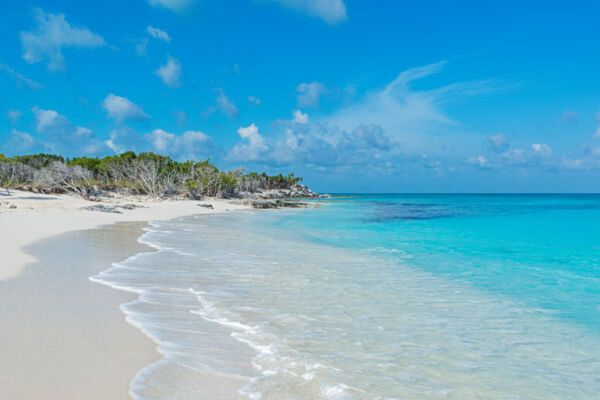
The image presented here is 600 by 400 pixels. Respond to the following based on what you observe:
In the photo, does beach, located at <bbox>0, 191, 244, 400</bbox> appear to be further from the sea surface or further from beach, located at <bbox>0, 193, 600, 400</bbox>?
the sea surface

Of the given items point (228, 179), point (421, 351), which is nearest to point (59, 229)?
point (421, 351)

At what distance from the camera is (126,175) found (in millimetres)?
54094

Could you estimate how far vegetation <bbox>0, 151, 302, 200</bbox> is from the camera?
3716 cm

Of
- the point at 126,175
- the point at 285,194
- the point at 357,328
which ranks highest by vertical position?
the point at 126,175

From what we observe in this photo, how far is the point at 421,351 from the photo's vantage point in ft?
13.1

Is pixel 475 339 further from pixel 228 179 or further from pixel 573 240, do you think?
pixel 228 179

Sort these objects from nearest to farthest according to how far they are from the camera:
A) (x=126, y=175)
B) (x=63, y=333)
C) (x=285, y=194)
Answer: (x=63, y=333)
(x=126, y=175)
(x=285, y=194)

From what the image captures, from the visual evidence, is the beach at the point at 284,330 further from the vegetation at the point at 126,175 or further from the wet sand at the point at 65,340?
the vegetation at the point at 126,175

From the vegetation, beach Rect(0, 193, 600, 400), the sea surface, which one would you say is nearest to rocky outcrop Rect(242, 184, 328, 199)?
the vegetation

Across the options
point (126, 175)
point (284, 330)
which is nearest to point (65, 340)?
point (284, 330)

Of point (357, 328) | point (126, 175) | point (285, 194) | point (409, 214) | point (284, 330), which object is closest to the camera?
point (284, 330)

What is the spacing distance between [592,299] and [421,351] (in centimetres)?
534

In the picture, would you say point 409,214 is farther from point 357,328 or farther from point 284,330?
point 284,330

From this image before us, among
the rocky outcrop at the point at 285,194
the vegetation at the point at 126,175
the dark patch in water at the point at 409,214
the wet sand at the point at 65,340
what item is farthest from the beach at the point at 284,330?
the rocky outcrop at the point at 285,194
